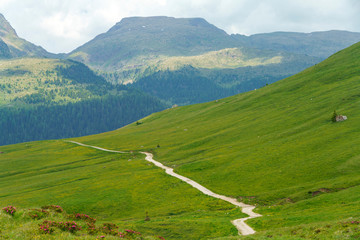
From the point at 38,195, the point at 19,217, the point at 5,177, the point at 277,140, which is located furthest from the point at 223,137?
the point at 19,217

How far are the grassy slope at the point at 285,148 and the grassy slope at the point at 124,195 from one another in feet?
27.6

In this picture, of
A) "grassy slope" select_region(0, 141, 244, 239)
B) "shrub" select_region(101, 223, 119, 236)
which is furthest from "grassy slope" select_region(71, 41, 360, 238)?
"shrub" select_region(101, 223, 119, 236)

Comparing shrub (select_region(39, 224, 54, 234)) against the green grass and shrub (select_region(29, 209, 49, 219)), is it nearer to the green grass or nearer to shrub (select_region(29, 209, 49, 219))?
the green grass

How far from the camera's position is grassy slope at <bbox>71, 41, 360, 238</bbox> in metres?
64.5

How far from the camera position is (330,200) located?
57250mm

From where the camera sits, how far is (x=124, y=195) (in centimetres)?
8538

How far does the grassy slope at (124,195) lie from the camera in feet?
175

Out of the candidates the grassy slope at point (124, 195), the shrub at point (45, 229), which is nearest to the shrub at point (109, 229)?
the shrub at point (45, 229)

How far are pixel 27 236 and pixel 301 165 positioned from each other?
2867 inches

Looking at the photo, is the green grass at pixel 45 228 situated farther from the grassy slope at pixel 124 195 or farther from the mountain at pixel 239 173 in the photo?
the grassy slope at pixel 124 195

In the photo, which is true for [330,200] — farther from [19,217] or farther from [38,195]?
[38,195]

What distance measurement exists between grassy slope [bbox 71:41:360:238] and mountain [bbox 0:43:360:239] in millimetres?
319

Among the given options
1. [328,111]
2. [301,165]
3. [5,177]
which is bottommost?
[5,177]

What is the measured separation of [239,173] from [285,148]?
18790 millimetres
